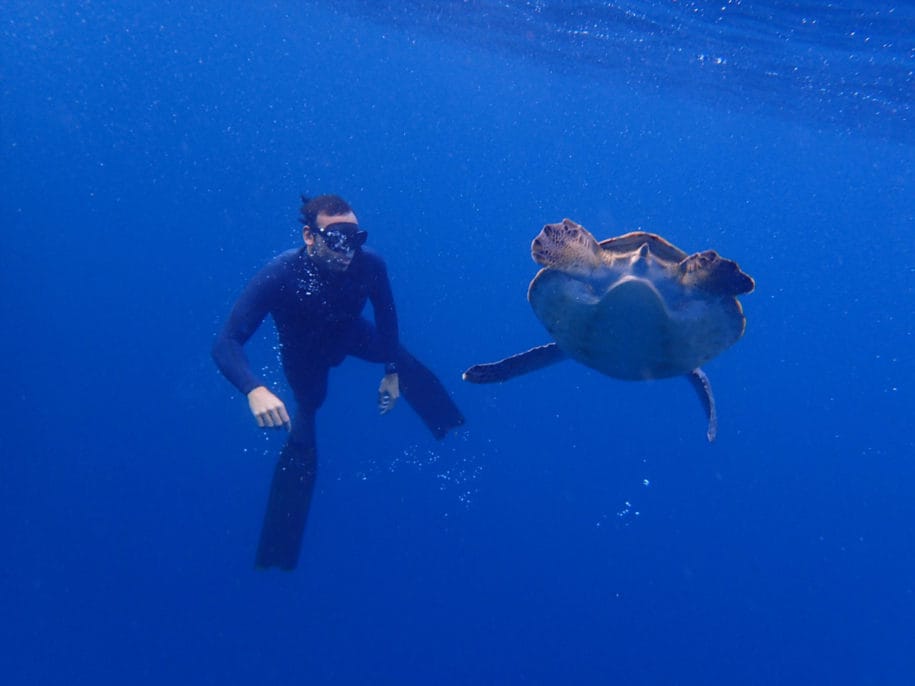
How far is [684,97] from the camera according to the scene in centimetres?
2080

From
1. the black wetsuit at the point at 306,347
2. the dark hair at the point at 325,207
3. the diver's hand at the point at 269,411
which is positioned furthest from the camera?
the black wetsuit at the point at 306,347

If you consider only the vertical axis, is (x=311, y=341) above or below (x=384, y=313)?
below

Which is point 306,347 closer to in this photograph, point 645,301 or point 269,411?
point 269,411

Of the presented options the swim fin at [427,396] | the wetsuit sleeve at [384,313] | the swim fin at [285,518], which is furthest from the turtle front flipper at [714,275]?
the swim fin at [285,518]

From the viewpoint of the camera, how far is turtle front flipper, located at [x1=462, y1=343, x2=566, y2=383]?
4691 mm

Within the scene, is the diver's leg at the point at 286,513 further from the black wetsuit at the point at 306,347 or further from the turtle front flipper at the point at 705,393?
the turtle front flipper at the point at 705,393

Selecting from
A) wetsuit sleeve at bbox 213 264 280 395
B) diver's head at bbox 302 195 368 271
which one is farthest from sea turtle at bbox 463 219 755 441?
wetsuit sleeve at bbox 213 264 280 395

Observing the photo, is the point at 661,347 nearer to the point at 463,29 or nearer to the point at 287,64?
the point at 463,29

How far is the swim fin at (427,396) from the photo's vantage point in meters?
7.27

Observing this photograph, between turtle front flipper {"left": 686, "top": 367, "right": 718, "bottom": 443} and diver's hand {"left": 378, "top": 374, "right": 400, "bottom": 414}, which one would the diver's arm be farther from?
turtle front flipper {"left": 686, "top": 367, "right": 718, "bottom": 443}

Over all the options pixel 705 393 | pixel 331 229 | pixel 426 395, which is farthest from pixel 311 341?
pixel 705 393

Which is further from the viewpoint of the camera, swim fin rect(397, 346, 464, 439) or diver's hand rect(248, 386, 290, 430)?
swim fin rect(397, 346, 464, 439)

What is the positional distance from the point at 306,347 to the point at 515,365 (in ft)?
7.62

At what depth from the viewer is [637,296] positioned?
3.36 metres
